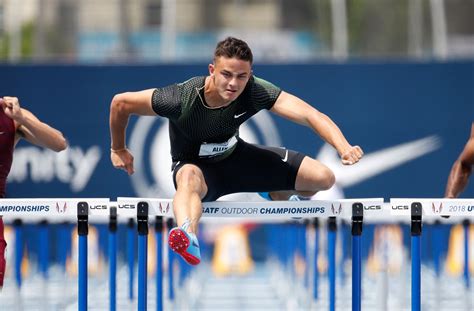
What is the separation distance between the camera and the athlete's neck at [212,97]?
5824 mm

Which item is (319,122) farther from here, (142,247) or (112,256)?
(112,256)

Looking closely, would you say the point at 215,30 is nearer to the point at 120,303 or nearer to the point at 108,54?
the point at 108,54

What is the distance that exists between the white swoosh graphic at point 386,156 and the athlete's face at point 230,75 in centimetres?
728

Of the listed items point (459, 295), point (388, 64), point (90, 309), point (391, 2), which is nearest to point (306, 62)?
point (388, 64)

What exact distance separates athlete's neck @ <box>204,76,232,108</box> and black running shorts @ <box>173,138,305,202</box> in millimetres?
421

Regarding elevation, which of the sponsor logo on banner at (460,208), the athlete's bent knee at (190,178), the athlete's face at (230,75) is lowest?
the sponsor logo on banner at (460,208)

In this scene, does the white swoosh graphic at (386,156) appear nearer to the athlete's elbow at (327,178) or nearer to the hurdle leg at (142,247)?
the athlete's elbow at (327,178)

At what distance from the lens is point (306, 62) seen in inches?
514

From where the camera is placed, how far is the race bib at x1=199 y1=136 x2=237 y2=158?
19.9 feet

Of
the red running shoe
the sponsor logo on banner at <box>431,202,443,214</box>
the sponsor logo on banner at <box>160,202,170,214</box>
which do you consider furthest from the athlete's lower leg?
the sponsor logo on banner at <box>431,202,443,214</box>

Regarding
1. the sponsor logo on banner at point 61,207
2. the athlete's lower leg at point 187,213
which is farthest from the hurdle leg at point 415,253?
the sponsor logo on banner at point 61,207

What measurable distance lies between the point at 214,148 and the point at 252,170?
0.28m

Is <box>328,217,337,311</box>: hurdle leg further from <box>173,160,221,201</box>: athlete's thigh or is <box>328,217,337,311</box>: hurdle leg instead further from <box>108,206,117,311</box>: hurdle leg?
<box>108,206,117,311</box>: hurdle leg

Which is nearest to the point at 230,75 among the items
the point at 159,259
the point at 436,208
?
the point at 436,208
